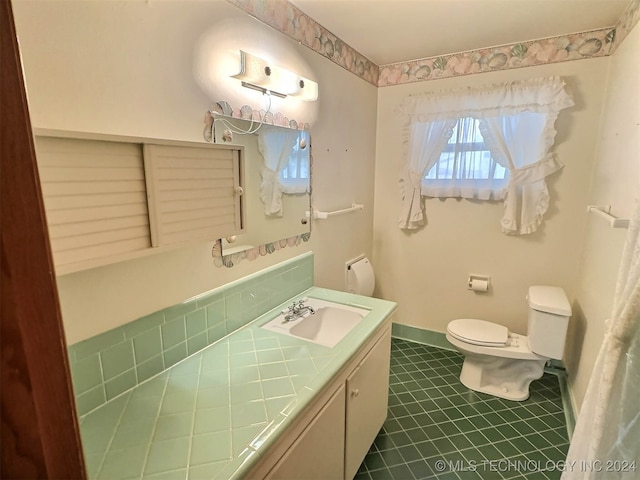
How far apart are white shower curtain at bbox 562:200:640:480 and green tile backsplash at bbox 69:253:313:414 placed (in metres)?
1.10

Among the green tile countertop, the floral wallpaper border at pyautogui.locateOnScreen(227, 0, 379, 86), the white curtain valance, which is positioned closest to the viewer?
the green tile countertop

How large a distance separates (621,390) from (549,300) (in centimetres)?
128

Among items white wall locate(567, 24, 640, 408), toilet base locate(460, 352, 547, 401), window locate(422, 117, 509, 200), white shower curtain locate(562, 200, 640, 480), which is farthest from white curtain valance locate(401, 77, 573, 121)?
toilet base locate(460, 352, 547, 401)

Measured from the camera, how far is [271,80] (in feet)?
4.97

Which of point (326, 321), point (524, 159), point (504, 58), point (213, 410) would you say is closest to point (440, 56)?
point (504, 58)

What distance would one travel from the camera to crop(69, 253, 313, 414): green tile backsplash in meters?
0.99

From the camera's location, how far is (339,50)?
2195 millimetres

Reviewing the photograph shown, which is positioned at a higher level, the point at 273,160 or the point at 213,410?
the point at 273,160

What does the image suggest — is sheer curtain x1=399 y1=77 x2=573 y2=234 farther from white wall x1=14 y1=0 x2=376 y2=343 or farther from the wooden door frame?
the wooden door frame

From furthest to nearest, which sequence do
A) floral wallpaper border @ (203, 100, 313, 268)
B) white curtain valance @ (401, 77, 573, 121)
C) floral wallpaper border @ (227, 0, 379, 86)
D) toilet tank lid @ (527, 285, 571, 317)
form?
white curtain valance @ (401, 77, 573, 121), toilet tank lid @ (527, 285, 571, 317), floral wallpaper border @ (227, 0, 379, 86), floral wallpaper border @ (203, 100, 313, 268)

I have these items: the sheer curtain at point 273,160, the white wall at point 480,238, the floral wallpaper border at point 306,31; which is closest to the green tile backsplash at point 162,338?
the sheer curtain at point 273,160

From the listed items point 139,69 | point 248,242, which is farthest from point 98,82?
point 248,242

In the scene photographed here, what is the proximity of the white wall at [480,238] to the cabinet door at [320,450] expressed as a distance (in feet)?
5.93

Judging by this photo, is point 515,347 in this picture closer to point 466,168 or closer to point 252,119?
point 466,168
